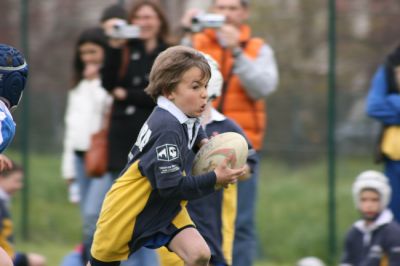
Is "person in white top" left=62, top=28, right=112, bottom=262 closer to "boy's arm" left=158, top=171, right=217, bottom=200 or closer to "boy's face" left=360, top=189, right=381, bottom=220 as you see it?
"boy's face" left=360, top=189, right=381, bottom=220

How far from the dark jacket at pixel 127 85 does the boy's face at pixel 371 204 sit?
63.0 inches

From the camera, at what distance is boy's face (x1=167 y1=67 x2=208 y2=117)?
19.8 ft

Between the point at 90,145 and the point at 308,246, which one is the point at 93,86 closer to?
the point at 90,145

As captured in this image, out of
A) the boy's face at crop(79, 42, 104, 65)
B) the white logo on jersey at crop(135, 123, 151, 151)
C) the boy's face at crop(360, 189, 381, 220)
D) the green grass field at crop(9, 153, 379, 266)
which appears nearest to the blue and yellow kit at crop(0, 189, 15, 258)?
the boy's face at crop(79, 42, 104, 65)

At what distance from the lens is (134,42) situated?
830 centimetres

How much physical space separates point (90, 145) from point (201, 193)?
277 centimetres

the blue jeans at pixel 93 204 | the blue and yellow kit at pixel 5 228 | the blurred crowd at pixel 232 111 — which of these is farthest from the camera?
the blue jeans at pixel 93 204

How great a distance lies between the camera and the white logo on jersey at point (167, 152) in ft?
19.3

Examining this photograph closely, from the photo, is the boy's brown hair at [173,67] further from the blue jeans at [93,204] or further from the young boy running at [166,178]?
the blue jeans at [93,204]

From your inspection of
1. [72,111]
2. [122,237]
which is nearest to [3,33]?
[72,111]

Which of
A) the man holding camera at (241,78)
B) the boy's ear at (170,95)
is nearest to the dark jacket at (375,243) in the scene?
the man holding camera at (241,78)

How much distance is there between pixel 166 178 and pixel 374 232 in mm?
2591

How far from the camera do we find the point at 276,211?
1109cm

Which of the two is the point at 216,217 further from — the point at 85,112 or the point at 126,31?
the point at 85,112
